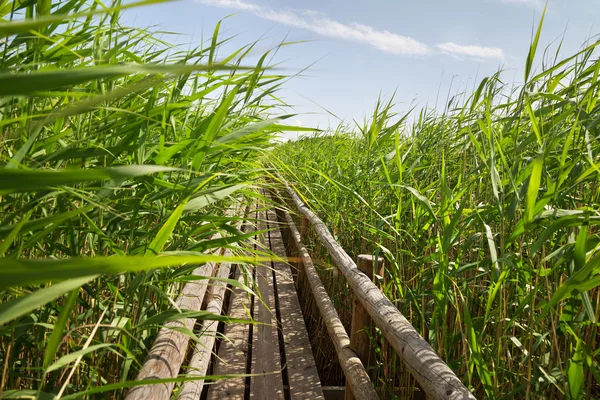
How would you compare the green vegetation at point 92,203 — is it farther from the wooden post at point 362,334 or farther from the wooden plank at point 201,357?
the wooden post at point 362,334

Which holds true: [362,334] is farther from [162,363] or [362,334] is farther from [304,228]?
[304,228]

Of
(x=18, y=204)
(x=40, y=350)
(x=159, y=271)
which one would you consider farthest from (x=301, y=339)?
(x=18, y=204)

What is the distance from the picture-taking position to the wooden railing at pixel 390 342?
1.10m

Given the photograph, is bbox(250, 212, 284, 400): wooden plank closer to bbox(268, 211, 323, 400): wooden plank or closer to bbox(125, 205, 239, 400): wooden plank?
bbox(268, 211, 323, 400): wooden plank

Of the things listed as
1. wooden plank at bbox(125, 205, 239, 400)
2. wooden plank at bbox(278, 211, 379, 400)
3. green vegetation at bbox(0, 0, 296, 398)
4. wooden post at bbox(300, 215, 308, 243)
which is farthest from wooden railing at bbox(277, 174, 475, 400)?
wooden post at bbox(300, 215, 308, 243)

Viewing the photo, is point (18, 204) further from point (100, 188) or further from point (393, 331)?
point (393, 331)

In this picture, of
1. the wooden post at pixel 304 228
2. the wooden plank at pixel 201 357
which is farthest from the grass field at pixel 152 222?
the wooden post at pixel 304 228

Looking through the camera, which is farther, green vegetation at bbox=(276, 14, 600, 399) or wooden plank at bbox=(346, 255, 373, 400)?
wooden plank at bbox=(346, 255, 373, 400)

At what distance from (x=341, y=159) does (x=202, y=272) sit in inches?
92.9

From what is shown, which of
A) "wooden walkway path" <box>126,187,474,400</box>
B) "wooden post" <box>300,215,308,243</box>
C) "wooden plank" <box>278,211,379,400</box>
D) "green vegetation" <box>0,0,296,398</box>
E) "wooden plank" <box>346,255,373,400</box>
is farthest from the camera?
"wooden post" <box>300,215,308,243</box>

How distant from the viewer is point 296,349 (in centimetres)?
238

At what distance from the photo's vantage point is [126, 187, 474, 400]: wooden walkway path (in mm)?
1178

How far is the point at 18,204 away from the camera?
3.29 feet

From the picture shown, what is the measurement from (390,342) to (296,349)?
3.36ft
